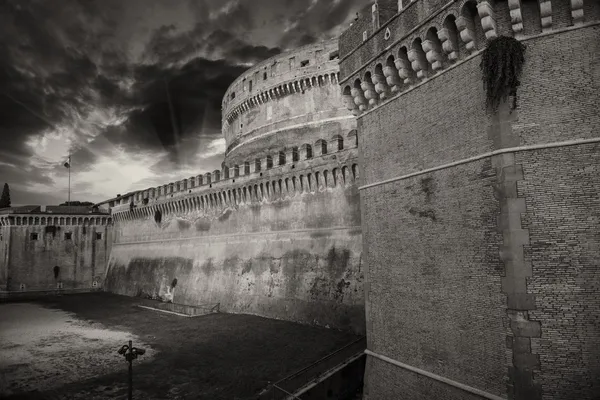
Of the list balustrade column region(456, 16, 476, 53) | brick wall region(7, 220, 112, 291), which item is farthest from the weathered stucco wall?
brick wall region(7, 220, 112, 291)

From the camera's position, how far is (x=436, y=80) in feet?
26.8

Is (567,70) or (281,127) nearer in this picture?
(567,70)

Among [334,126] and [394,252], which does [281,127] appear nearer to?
[334,126]

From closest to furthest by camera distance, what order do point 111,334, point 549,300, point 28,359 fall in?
1. point 549,300
2. point 28,359
3. point 111,334

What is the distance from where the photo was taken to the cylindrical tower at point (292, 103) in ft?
92.9

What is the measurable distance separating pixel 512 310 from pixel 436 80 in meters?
4.73

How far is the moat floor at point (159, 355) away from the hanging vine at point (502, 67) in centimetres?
979

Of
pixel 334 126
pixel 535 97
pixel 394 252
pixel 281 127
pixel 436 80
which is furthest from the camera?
pixel 281 127

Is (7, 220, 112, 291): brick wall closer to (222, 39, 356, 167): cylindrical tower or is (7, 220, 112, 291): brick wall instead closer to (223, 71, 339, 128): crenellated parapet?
(222, 39, 356, 167): cylindrical tower

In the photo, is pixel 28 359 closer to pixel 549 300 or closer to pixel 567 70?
pixel 549 300

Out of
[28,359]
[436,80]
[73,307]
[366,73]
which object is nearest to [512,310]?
[436,80]

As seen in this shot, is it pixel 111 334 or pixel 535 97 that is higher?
pixel 535 97

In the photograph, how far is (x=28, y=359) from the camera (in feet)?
51.5

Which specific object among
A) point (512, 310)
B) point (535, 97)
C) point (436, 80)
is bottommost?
point (512, 310)
